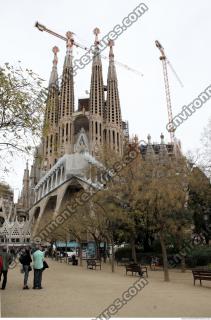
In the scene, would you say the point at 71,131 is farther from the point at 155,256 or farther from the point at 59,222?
the point at 155,256

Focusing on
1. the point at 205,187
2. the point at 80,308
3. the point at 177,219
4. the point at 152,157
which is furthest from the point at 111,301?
the point at 205,187

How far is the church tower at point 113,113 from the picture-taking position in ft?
372

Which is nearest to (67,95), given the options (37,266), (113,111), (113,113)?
(113,111)

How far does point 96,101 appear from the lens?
375 ft

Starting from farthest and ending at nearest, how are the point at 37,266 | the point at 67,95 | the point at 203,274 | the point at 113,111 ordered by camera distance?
the point at 113,111, the point at 67,95, the point at 203,274, the point at 37,266

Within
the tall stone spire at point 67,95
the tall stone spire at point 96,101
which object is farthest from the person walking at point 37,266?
the tall stone spire at point 67,95

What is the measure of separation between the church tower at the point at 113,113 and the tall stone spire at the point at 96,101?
7.98ft

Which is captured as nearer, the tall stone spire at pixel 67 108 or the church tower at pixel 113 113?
the tall stone spire at pixel 67 108

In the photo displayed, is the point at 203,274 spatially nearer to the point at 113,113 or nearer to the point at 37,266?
the point at 37,266

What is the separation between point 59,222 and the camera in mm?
45812

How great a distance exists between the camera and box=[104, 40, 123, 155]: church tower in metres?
113

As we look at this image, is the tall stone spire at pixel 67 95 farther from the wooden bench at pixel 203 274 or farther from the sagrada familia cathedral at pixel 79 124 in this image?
the wooden bench at pixel 203 274

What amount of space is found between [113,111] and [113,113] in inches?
28.6

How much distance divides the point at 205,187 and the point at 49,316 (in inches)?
934
